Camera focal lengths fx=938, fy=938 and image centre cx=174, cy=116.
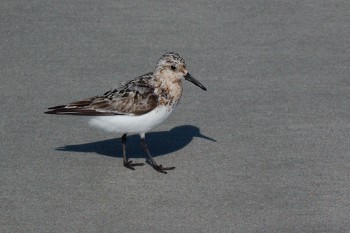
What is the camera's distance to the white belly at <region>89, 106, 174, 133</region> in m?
10.5

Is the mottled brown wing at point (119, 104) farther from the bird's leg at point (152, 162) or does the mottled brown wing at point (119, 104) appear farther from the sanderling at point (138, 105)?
the bird's leg at point (152, 162)

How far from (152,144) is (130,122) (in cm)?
97

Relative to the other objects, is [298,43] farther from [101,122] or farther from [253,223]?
[253,223]

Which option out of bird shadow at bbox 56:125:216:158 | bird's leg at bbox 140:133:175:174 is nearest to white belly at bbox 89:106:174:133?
bird's leg at bbox 140:133:175:174

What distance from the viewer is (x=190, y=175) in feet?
33.9

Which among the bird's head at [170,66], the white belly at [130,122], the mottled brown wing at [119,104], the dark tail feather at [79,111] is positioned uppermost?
the bird's head at [170,66]

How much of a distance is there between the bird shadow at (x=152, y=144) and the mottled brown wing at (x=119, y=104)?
632 millimetres

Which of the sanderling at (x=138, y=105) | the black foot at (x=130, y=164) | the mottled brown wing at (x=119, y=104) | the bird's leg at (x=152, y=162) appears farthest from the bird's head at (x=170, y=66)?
the black foot at (x=130, y=164)

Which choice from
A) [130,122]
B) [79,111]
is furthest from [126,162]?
[79,111]

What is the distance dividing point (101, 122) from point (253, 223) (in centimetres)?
237

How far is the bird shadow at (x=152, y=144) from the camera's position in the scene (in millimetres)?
11047

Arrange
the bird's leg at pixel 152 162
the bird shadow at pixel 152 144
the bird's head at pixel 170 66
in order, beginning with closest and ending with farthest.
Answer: the bird's leg at pixel 152 162
the bird's head at pixel 170 66
the bird shadow at pixel 152 144

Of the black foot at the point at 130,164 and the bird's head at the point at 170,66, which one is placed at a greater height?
the bird's head at the point at 170,66

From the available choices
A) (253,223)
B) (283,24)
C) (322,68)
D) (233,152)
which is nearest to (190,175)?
(233,152)
